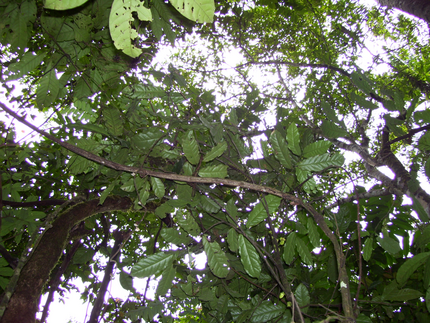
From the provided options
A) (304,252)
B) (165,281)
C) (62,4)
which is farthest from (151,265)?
(62,4)

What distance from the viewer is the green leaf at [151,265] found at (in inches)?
46.9

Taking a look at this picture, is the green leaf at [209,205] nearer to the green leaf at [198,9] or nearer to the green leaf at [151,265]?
the green leaf at [151,265]

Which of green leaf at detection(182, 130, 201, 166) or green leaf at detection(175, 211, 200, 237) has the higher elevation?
green leaf at detection(182, 130, 201, 166)

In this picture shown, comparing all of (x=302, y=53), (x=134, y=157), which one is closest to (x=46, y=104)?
(x=134, y=157)

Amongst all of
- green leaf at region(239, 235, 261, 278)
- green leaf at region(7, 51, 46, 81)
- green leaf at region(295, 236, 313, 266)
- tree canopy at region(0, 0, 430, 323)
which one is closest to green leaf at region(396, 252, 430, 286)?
tree canopy at region(0, 0, 430, 323)

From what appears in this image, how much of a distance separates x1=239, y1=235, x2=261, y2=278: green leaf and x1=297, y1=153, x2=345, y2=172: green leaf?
47 centimetres

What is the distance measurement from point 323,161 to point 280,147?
20 cm

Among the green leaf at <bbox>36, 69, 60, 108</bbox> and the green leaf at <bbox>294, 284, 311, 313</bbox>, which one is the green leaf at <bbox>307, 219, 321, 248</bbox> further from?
the green leaf at <bbox>36, 69, 60, 108</bbox>

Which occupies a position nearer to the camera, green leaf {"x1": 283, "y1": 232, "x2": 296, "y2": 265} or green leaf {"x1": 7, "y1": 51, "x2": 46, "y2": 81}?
green leaf {"x1": 283, "y1": 232, "x2": 296, "y2": 265}

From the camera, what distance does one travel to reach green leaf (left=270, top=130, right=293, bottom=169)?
1190 mm

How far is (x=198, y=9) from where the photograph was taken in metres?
0.63

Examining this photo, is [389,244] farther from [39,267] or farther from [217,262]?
[39,267]

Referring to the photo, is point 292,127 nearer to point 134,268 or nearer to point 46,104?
point 134,268

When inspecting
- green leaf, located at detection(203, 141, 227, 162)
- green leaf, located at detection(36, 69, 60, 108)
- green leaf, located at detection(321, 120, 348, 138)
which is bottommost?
green leaf, located at detection(203, 141, 227, 162)
